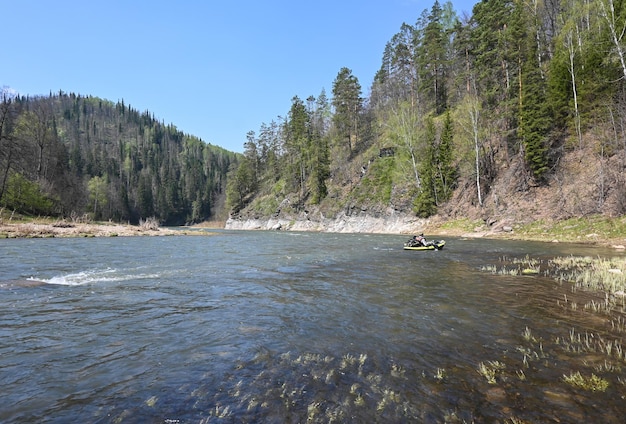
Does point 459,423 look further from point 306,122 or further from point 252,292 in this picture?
point 306,122

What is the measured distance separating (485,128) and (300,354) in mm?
47761

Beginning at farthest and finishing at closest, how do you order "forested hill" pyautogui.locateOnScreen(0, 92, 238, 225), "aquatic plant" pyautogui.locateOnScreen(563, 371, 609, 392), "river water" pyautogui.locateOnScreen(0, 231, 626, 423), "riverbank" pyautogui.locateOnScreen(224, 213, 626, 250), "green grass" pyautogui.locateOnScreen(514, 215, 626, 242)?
"forested hill" pyautogui.locateOnScreen(0, 92, 238, 225)
"riverbank" pyautogui.locateOnScreen(224, 213, 626, 250)
"green grass" pyautogui.locateOnScreen(514, 215, 626, 242)
"aquatic plant" pyautogui.locateOnScreen(563, 371, 609, 392)
"river water" pyautogui.locateOnScreen(0, 231, 626, 423)

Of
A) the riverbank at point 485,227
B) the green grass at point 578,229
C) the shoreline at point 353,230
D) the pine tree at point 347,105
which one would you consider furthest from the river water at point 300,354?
the pine tree at point 347,105

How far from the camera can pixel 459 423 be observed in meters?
3.96

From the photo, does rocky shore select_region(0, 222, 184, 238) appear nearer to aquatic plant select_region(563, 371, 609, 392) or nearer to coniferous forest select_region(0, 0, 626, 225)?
coniferous forest select_region(0, 0, 626, 225)

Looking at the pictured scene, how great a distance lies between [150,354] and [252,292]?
5462 mm

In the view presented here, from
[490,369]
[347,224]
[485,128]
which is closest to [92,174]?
[347,224]

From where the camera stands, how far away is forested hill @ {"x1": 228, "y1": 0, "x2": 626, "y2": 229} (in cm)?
3089

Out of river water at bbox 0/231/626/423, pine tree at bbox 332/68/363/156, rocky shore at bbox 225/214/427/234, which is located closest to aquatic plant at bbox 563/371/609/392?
river water at bbox 0/231/626/423

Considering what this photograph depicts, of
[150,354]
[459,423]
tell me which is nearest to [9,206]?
[150,354]

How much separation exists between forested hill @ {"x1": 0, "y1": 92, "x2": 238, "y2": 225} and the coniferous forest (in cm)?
47

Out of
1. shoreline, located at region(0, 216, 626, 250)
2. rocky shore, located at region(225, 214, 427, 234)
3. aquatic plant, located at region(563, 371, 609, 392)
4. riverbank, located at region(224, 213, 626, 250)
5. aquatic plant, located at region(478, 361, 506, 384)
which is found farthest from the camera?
rocky shore, located at region(225, 214, 427, 234)

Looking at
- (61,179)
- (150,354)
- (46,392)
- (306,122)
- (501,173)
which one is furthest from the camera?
(306,122)

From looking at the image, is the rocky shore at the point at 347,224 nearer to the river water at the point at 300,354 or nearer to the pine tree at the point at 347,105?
the pine tree at the point at 347,105
